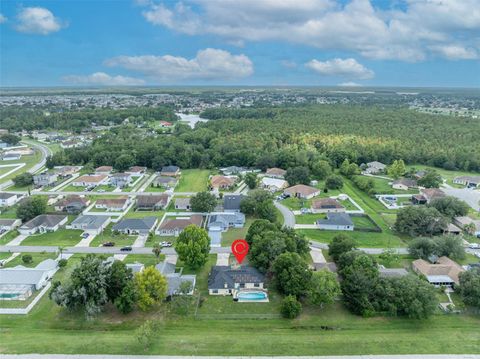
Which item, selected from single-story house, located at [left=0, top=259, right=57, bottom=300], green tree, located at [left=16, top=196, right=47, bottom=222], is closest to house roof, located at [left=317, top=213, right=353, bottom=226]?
single-story house, located at [left=0, top=259, right=57, bottom=300]

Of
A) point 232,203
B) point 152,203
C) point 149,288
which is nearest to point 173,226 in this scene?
point 152,203

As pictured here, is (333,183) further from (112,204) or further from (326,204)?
(112,204)

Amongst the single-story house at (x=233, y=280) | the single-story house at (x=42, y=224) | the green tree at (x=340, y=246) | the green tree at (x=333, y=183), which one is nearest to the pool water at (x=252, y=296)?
the single-story house at (x=233, y=280)

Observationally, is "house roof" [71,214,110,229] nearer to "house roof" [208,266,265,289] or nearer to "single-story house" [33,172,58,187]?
"house roof" [208,266,265,289]

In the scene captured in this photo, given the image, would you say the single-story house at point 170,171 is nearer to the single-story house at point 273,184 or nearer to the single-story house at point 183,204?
the single-story house at point 183,204

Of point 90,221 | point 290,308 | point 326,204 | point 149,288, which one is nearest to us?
point 290,308

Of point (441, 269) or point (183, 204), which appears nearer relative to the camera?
point (441, 269)

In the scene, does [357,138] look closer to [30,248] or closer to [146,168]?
[146,168]

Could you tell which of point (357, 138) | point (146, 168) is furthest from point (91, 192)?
point (357, 138)
